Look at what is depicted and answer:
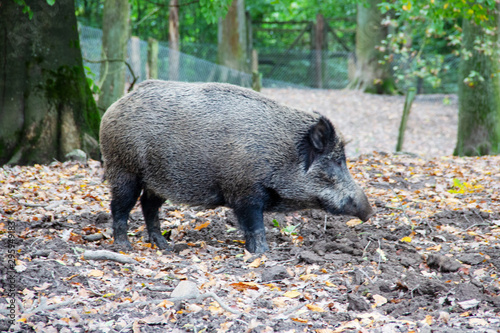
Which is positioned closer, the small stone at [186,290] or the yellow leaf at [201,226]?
the small stone at [186,290]

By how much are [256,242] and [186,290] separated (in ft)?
4.81

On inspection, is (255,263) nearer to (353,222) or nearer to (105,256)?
(105,256)

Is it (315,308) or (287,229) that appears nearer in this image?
(315,308)

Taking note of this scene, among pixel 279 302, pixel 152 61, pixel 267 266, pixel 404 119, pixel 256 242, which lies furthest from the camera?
pixel 152 61

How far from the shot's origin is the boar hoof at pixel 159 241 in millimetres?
5516

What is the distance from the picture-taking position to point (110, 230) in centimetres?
580

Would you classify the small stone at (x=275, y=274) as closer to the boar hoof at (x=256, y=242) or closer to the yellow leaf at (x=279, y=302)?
the yellow leaf at (x=279, y=302)

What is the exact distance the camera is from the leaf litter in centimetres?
354

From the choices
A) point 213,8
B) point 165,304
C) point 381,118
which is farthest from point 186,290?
point 381,118

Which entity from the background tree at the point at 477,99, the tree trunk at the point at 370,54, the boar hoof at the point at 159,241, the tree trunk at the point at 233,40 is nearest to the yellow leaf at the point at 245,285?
the boar hoof at the point at 159,241

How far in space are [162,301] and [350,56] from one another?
1896 cm

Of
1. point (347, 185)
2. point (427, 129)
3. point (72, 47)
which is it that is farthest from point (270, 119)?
point (427, 129)

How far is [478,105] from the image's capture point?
11.4 m

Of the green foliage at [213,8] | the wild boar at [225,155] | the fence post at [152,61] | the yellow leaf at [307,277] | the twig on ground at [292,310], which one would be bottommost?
the yellow leaf at [307,277]
